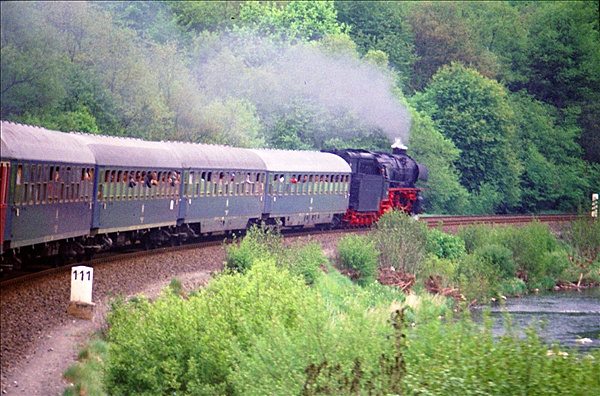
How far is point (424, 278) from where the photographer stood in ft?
108

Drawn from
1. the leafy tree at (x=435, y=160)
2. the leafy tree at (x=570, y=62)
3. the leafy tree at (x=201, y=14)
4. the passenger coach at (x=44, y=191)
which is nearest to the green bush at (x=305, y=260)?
the passenger coach at (x=44, y=191)

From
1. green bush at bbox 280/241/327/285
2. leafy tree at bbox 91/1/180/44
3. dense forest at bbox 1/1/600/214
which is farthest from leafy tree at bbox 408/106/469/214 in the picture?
leafy tree at bbox 91/1/180/44

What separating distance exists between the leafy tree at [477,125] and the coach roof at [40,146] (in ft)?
32.4

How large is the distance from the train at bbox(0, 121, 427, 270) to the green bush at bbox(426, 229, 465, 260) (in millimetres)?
4411

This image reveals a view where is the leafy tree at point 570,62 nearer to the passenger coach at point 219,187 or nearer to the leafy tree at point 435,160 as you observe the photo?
the passenger coach at point 219,187

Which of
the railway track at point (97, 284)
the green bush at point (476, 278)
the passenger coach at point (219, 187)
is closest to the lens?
the railway track at point (97, 284)

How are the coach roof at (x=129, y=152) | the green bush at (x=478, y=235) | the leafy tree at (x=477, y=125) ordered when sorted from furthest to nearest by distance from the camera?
the green bush at (x=478, y=235) → the coach roof at (x=129, y=152) → the leafy tree at (x=477, y=125)

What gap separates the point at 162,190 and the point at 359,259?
290 inches

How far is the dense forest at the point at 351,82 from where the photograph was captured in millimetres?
17766

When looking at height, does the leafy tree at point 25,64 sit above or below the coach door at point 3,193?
above

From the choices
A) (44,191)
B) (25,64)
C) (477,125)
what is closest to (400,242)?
(477,125)

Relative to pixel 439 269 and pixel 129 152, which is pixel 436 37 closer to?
pixel 439 269

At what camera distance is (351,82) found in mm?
55125

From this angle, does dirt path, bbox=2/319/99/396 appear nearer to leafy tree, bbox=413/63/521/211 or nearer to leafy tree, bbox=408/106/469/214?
leafy tree, bbox=413/63/521/211
